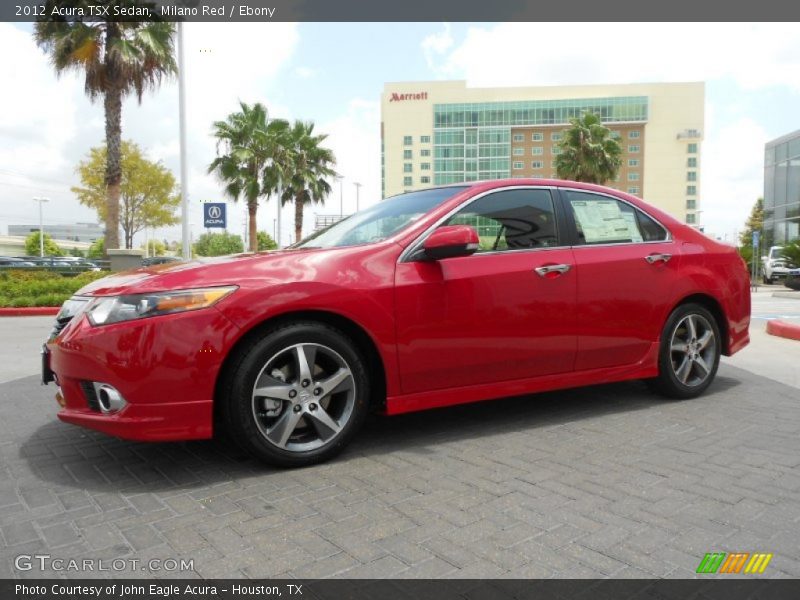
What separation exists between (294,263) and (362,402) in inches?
33.0

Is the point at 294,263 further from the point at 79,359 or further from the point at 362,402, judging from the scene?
the point at 79,359

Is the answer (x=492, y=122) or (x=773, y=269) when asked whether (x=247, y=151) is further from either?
(x=492, y=122)

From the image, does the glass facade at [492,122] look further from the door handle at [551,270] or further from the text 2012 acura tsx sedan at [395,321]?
the door handle at [551,270]

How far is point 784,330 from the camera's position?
892cm

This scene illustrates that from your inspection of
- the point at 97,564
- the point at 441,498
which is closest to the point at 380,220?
the point at 441,498

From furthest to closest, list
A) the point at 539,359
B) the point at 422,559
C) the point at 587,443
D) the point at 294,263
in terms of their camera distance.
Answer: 1. the point at 539,359
2. the point at 587,443
3. the point at 294,263
4. the point at 422,559

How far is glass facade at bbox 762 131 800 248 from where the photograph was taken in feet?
123

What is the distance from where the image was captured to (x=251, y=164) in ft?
107

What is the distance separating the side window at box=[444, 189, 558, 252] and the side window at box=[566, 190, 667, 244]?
0.76 feet

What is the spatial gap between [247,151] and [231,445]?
30186 mm

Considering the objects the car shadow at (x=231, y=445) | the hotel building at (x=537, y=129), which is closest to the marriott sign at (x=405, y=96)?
the hotel building at (x=537, y=129)

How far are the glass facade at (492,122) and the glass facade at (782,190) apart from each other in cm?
5416

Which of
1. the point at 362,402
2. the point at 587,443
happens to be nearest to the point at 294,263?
the point at 362,402

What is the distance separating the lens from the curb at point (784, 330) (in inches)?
341
